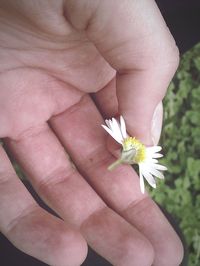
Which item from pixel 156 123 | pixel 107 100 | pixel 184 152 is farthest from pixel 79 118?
pixel 184 152

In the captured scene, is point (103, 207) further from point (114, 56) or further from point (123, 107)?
point (114, 56)

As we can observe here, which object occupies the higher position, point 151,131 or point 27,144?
point 27,144

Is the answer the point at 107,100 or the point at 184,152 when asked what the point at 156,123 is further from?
the point at 184,152

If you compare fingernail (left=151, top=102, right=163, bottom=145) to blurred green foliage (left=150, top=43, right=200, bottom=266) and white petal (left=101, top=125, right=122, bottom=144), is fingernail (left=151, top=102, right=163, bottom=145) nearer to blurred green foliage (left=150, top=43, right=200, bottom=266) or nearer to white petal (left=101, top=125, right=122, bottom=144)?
white petal (left=101, top=125, right=122, bottom=144)

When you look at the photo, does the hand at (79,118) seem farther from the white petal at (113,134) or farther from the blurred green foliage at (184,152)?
the blurred green foliage at (184,152)

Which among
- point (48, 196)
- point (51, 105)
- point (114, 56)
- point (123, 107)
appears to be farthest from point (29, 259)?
point (114, 56)

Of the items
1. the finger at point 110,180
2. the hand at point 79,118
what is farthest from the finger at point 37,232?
the finger at point 110,180
